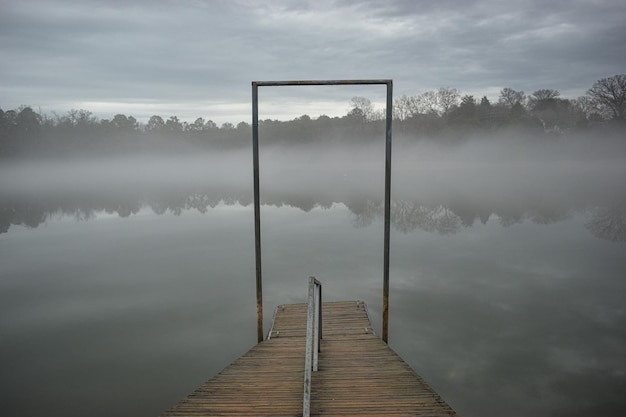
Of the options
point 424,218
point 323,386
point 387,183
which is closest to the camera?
point 323,386

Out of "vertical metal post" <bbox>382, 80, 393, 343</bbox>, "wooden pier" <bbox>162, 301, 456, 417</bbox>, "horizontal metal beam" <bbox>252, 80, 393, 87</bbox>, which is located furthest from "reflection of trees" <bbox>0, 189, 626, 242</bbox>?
"wooden pier" <bbox>162, 301, 456, 417</bbox>

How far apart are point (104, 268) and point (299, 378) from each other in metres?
13.5

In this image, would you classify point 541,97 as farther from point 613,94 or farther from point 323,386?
point 323,386

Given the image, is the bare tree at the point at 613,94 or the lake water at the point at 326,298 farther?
the bare tree at the point at 613,94

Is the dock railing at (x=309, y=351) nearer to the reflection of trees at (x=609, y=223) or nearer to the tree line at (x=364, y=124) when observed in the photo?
the reflection of trees at (x=609, y=223)

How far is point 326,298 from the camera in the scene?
1127 cm

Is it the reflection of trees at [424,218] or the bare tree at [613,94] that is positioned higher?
the bare tree at [613,94]

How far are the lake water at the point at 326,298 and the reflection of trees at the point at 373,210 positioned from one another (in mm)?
287

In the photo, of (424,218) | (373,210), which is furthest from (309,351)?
(373,210)

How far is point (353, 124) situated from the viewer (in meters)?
94.2

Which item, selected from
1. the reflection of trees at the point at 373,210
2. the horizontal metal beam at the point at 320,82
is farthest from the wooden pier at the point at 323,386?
the reflection of trees at the point at 373,210

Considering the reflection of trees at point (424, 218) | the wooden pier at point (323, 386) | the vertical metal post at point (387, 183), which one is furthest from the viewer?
the reflection of trees at point (424, 218)

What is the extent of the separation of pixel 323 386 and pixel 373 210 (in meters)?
25.6

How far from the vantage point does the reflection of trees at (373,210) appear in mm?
23094
